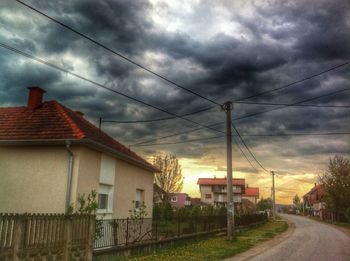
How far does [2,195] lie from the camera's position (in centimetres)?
1412

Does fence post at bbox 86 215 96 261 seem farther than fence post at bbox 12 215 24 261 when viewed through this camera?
Yes

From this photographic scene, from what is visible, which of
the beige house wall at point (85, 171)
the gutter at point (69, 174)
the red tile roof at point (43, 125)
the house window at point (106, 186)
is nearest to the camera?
the gutter at point (69, 174)

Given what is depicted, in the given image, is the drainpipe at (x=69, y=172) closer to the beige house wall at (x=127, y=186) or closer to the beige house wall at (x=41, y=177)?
the beige house wall at (x=41, y=177)

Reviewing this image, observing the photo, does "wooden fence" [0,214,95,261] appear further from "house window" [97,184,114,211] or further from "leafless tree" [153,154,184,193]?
"leafless tree" [153,154,184,193]

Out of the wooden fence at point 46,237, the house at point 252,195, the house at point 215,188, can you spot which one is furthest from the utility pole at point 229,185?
the house at point 252,195

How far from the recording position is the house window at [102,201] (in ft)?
51.6

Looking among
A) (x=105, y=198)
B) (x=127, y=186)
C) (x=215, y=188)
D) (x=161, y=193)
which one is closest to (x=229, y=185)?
(x=127, y=186)

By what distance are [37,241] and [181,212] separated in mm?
31814

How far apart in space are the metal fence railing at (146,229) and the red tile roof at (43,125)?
302 centimetres

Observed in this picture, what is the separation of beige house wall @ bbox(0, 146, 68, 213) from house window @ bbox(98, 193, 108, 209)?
2.45 m

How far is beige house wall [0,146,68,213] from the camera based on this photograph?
44.6 ft

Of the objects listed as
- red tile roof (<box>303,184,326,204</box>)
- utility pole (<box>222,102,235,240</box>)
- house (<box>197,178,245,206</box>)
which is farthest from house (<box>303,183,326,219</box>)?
utility pole (<box>222,102,235,240</box>)

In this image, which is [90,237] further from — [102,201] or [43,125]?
[43,125]

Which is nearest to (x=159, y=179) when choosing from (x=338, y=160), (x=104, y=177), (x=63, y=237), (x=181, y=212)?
(x=181, y=212)
